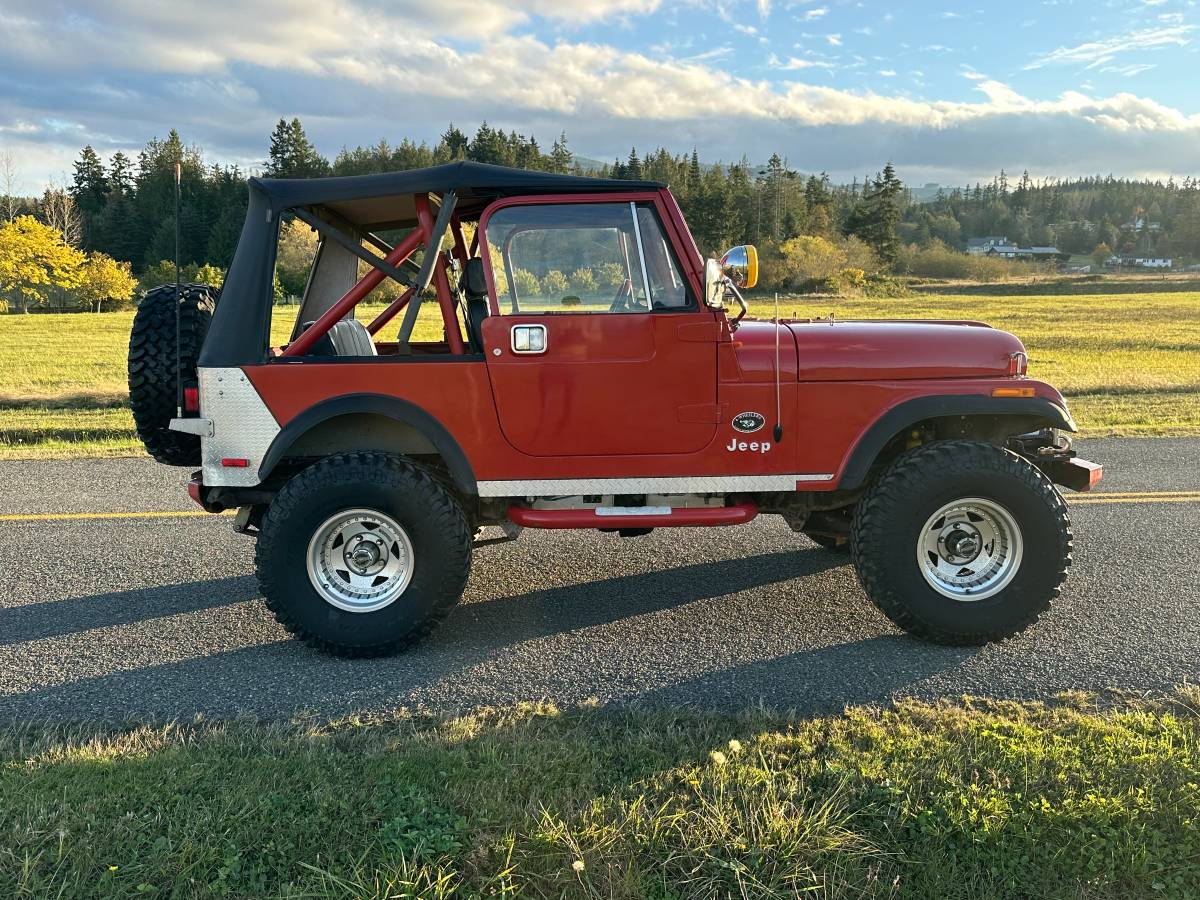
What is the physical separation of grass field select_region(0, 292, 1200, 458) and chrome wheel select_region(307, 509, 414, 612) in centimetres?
123

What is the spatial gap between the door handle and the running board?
2.88ft

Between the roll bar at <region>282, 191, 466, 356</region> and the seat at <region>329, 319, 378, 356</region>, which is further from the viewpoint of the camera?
the seat at <region>329, 319, 378, 356</region>

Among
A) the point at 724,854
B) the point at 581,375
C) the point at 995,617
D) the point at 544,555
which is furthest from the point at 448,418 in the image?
the point at 995,617

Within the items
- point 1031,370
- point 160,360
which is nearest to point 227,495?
point 160,360

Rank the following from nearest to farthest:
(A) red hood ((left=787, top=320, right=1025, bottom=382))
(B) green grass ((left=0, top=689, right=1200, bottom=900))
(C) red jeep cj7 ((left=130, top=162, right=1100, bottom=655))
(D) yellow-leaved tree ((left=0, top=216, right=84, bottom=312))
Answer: (B) green grass ((left=0, top=689, right=1200, bottom=900))
(C) red jeep cj7 ((left=130, top=162, right=1100, bottom=655))
(A) red hood ((left=787, top=320, right=1025, bottom=382))
(D) yellow-leaved tree ((left=0, top=216, right=84, bottom=312))

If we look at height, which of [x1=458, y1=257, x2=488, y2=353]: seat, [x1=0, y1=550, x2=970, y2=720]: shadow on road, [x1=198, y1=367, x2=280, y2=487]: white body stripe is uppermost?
[x1=458, y1=257, x2=488, y2=353]: seat

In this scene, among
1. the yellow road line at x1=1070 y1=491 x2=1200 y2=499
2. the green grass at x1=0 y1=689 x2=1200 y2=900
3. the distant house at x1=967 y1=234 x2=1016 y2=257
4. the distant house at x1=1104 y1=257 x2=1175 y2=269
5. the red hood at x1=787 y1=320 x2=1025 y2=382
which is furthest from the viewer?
the distant house at x1=967 y1=234 x2=1016 y2=257

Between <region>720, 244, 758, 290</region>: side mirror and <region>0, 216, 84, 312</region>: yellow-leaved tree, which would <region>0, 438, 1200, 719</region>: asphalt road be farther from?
<region>0, 216, 84, 312</region>: yellow-leaved tree

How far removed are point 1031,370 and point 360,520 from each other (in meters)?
16.4

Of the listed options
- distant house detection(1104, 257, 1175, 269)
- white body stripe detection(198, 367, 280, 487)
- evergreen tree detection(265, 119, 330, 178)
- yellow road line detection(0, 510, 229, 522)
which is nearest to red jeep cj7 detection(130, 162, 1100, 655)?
white body stripe detection(198, 367, 280, 487)

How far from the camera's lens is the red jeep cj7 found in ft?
13.7

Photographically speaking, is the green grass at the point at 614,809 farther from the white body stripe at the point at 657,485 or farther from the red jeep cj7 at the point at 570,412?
the white body stripe at the point at 657,485

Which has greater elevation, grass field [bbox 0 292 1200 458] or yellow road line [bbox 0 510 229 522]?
grass field [bbox 0 292 1200 458]

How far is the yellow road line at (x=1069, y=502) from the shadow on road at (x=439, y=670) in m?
1.79
